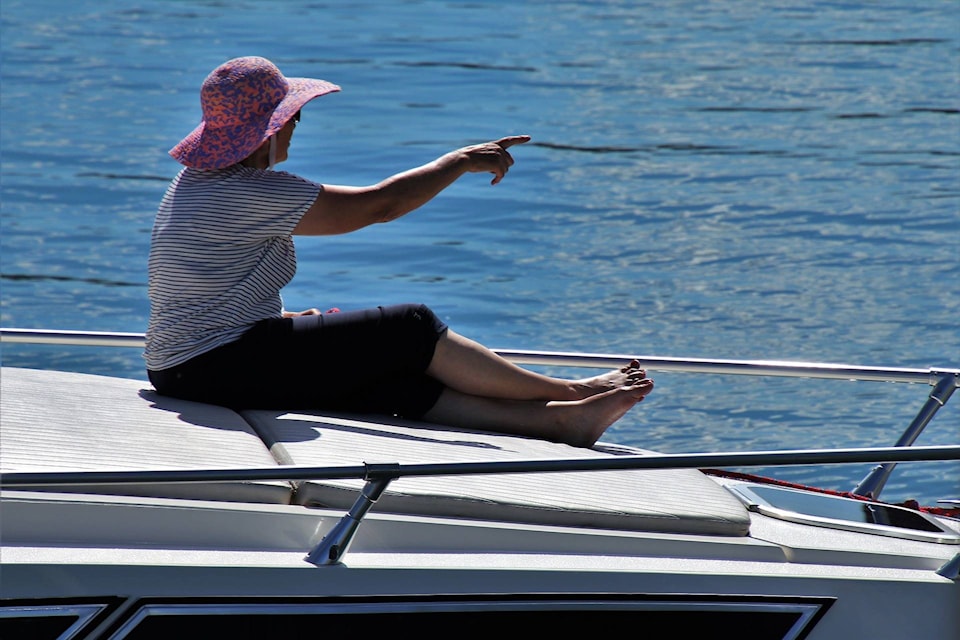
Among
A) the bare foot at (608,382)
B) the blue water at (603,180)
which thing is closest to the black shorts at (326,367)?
the bare foot at (608,382)

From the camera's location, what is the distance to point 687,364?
363cm

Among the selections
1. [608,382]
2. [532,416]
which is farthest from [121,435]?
[608,382]

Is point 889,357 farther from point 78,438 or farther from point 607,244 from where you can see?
point 78,438

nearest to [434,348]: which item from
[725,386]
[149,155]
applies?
[725,386]

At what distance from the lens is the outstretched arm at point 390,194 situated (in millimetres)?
3367

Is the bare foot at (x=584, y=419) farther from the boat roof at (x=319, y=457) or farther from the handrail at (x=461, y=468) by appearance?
the handrail at (x=461, y=468)

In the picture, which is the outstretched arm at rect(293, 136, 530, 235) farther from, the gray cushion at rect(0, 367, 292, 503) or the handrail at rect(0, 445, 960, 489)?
the handrail at rect(0, 445, 960, 489)

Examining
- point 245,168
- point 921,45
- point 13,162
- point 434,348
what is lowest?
point 13,162

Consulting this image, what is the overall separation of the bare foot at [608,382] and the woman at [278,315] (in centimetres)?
9

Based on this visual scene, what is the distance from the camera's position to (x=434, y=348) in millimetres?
3430

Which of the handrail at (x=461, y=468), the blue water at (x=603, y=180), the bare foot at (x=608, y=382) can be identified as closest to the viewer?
the handrail at (x=461, y=468)

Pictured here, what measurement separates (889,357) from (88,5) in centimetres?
1694

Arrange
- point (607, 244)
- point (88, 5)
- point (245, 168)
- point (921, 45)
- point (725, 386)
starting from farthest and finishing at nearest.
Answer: point (88, 5)
point (921, 45)
point (607, 244)
point (725, 386)
point (245, 168)

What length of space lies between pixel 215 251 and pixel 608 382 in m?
1.04
